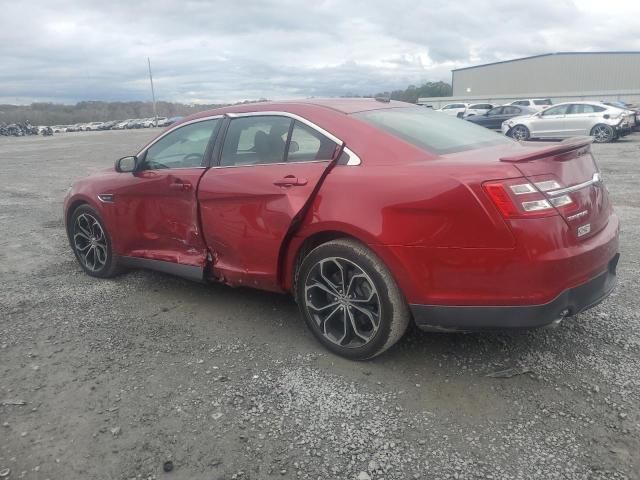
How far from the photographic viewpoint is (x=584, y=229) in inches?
110

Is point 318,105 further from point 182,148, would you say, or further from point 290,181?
point 182,148

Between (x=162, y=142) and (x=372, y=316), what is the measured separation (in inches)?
96.1

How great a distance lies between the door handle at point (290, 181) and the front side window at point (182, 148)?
893mm

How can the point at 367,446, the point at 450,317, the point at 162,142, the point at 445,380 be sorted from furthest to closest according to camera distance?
the point at 162,142 → the point at 445,380 → the point at 450,317 → the point at 367,446

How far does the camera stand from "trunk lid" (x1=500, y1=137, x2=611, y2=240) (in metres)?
2.69

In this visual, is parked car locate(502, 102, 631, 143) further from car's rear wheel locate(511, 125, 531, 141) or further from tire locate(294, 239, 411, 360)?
tire locate(294, 239, 411, 360)

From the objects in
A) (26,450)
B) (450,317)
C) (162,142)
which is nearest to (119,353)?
(26,450)

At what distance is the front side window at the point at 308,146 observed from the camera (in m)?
3.27

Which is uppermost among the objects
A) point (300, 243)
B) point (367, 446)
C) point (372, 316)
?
point (300, 243)

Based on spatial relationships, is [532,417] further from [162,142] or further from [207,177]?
[162,142]

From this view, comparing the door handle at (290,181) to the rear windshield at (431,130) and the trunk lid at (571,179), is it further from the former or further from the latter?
the trunk lid at (571,179)

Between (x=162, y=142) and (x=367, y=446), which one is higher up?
(x=162, y=142)

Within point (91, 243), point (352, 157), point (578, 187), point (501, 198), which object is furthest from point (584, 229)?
point (91, 243)

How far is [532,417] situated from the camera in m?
2.66
